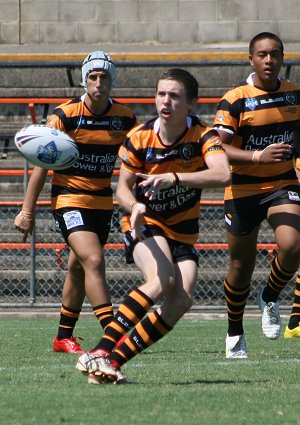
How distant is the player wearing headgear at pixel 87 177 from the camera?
8008 mm

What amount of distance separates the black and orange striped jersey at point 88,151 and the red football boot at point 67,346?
0.99 meters

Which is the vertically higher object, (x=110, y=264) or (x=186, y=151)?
(x=186, y=151)

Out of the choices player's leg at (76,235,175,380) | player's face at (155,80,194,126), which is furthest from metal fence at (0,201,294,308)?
player's leg at (76,235,175,380)

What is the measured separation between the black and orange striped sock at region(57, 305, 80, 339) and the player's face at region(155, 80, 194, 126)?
2.81 metres

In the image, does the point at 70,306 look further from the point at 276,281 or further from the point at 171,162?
the point at 171,162

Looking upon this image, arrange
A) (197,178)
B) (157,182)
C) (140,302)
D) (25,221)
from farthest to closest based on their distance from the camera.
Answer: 1. (25,221)
2. (197,178)
3. (140,302)
4. (157,182)

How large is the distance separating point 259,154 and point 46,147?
138 cm

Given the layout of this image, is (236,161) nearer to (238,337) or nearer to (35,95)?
(238,337)

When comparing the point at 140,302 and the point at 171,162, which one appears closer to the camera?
the point at 140,302

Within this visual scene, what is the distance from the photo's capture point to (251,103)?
7871 mm

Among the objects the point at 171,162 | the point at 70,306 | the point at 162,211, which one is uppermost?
the point at 171,162

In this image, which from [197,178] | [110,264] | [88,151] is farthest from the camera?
[110,264]

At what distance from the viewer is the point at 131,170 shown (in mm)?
6180

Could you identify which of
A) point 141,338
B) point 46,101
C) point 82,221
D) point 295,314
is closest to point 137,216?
point 141,338
